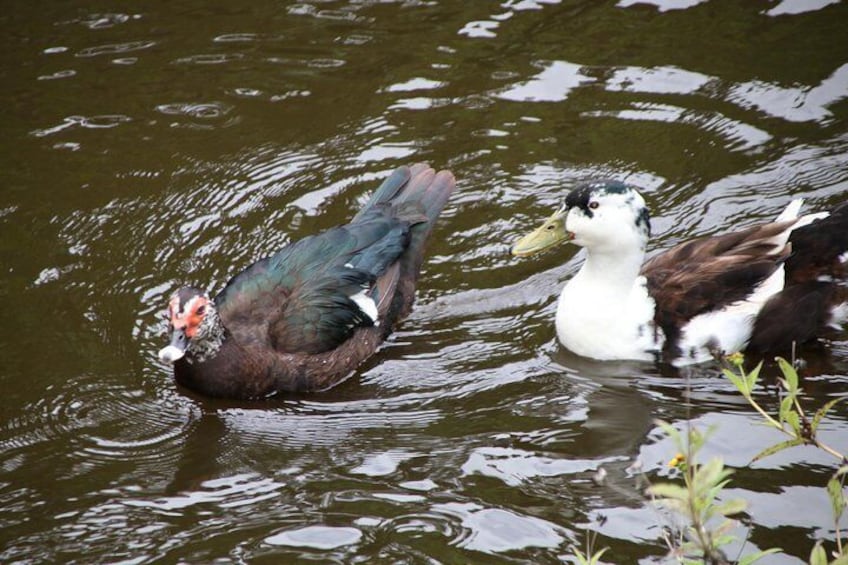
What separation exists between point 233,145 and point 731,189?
3749mm

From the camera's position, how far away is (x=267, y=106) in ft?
29.2

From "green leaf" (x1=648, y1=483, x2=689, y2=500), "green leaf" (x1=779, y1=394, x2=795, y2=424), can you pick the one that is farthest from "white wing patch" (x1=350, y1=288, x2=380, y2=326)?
"green leaf" (x1=648, y1=483, x2=689, y2=500)

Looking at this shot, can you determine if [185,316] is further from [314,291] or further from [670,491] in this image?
[670,491]

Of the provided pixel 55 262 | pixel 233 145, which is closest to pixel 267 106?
pixel 233 145

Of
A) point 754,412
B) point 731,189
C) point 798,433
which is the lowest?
point 754,412

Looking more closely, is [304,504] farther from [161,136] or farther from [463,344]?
[161,136]

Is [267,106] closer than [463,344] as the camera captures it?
No

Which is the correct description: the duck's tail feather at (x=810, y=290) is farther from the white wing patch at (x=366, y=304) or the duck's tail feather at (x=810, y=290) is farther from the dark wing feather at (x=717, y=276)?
the white wing patch at (x=366, y=304)

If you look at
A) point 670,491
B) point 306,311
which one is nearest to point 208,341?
point 306,311

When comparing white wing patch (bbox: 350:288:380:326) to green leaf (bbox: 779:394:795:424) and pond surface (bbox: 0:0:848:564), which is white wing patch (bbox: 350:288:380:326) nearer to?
pond surface (bbox: 0:0:848:564)

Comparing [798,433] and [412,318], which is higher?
[798,433]

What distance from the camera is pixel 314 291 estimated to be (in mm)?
6688

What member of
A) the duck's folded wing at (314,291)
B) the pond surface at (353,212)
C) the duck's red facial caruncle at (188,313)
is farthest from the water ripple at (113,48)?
the duck's red facial caruncle at (188,313)

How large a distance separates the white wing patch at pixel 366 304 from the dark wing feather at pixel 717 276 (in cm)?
168
